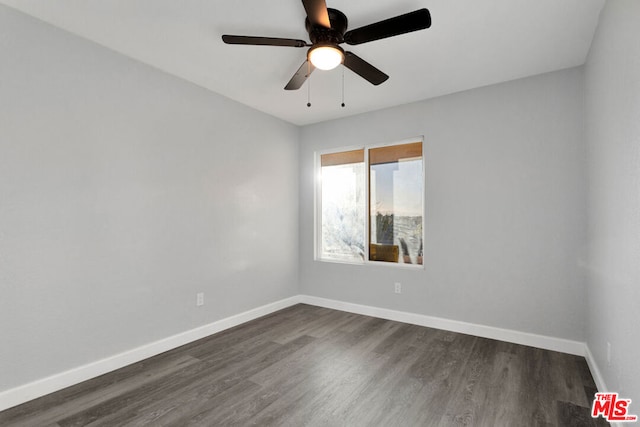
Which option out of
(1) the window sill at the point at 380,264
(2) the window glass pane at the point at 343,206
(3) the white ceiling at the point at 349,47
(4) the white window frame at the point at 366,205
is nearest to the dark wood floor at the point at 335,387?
(1) the window sill at the point at 380,264

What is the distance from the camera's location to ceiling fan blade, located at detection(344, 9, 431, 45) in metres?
1.71

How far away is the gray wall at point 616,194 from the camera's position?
1.50 metres

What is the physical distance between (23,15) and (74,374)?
8.29ft

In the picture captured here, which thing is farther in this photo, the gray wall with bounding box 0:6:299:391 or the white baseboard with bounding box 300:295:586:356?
the white baseboard with bounding box 300:295:586:356

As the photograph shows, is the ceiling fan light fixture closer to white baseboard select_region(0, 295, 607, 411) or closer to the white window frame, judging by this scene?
the white window frame

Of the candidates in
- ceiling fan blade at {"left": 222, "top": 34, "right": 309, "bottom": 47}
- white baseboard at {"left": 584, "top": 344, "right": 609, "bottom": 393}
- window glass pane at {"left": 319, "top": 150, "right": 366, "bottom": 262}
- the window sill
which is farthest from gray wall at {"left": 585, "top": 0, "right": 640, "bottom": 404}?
window glass pane at {"left": 319, "top": 150, "right": 366, "bottom": 262}

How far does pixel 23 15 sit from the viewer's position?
6.96 ft

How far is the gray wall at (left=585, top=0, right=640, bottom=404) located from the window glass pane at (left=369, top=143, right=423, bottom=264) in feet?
5.24

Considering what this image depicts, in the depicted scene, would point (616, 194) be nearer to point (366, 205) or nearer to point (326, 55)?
point (326, 55)

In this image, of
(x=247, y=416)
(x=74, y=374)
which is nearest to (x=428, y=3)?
(x=247, y=416)

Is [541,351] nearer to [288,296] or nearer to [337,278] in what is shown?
[337,278]

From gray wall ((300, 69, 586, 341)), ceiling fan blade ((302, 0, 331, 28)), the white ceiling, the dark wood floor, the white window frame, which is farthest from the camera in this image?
the white window frame

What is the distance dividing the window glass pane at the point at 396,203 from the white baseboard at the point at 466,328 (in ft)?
2.09

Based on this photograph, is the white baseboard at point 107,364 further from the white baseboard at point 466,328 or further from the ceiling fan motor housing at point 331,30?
the ceiling fan motor housing at point 331,30
